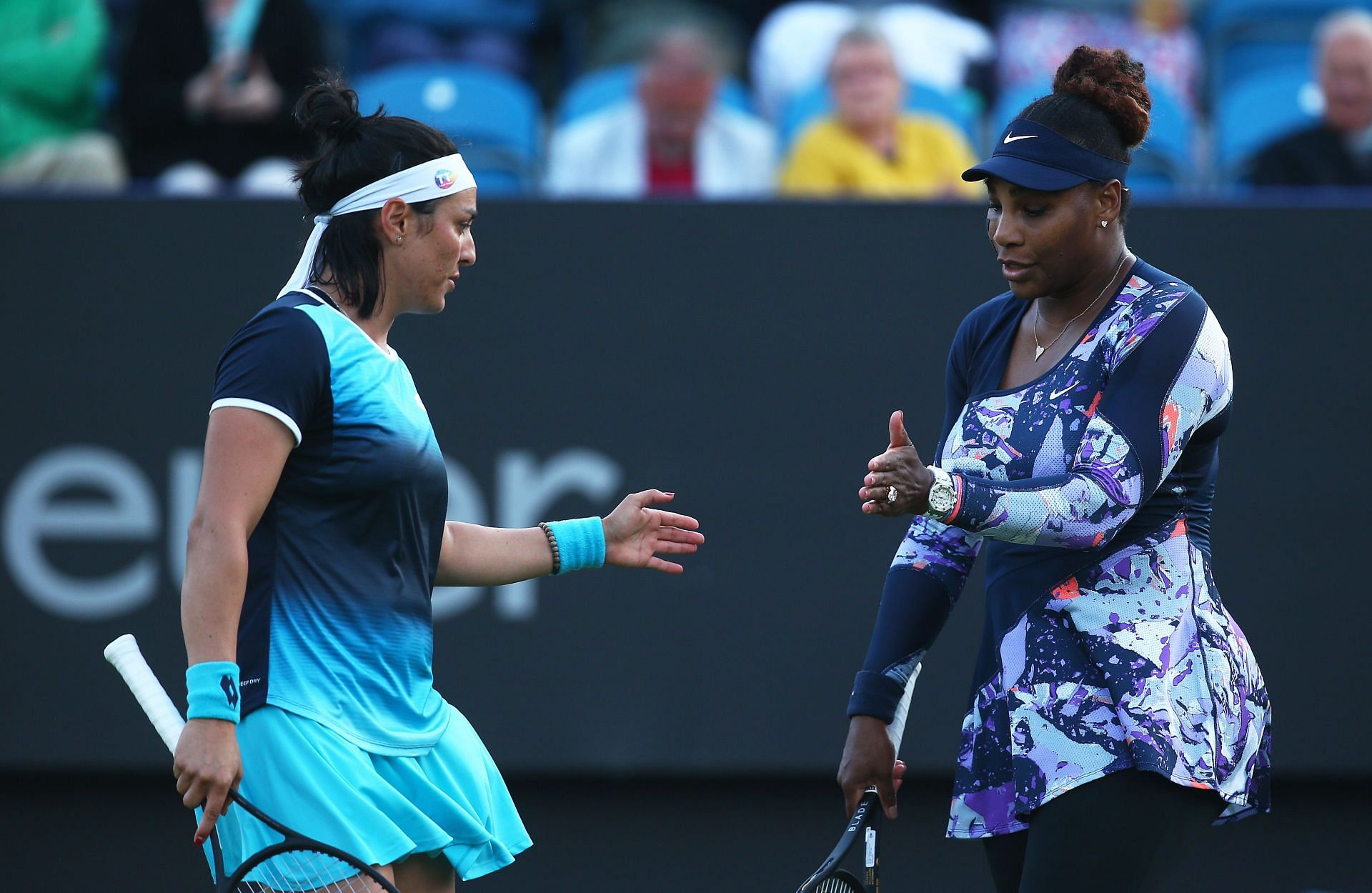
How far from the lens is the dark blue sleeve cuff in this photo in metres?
2.80

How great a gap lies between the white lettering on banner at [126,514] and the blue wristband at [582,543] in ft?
5.35

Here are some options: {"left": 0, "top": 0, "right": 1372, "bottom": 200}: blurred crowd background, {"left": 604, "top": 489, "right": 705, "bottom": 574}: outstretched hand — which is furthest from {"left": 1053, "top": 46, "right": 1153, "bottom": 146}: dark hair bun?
{"left": 0, "top": 0, "right": 1372, "bottom": 200}: blurred crowd background

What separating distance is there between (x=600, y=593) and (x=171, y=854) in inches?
57.3

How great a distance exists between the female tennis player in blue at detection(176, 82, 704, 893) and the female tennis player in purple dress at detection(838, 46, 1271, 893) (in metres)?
0.77

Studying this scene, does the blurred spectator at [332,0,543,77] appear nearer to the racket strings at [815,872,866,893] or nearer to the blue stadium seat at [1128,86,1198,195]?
the blue stadium seat at [1128,86,1198,195]

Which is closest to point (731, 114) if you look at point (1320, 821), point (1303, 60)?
point (1303, 60)

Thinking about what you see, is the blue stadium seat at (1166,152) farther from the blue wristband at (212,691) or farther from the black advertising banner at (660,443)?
the blue wristband at (212,691)

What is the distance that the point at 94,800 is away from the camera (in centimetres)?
454

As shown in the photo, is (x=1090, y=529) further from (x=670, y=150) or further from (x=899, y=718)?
(x=670, y=150)

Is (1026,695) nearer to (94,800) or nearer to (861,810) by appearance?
(861,810)

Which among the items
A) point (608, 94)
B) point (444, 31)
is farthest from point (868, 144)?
point (444, 31)

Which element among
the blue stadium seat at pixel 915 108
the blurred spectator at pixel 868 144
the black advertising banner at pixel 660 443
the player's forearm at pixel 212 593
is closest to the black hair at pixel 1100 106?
the player's forearm at pixel 212 593

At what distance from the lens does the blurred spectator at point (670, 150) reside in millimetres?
5688

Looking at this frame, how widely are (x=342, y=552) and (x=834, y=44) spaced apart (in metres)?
4.49
